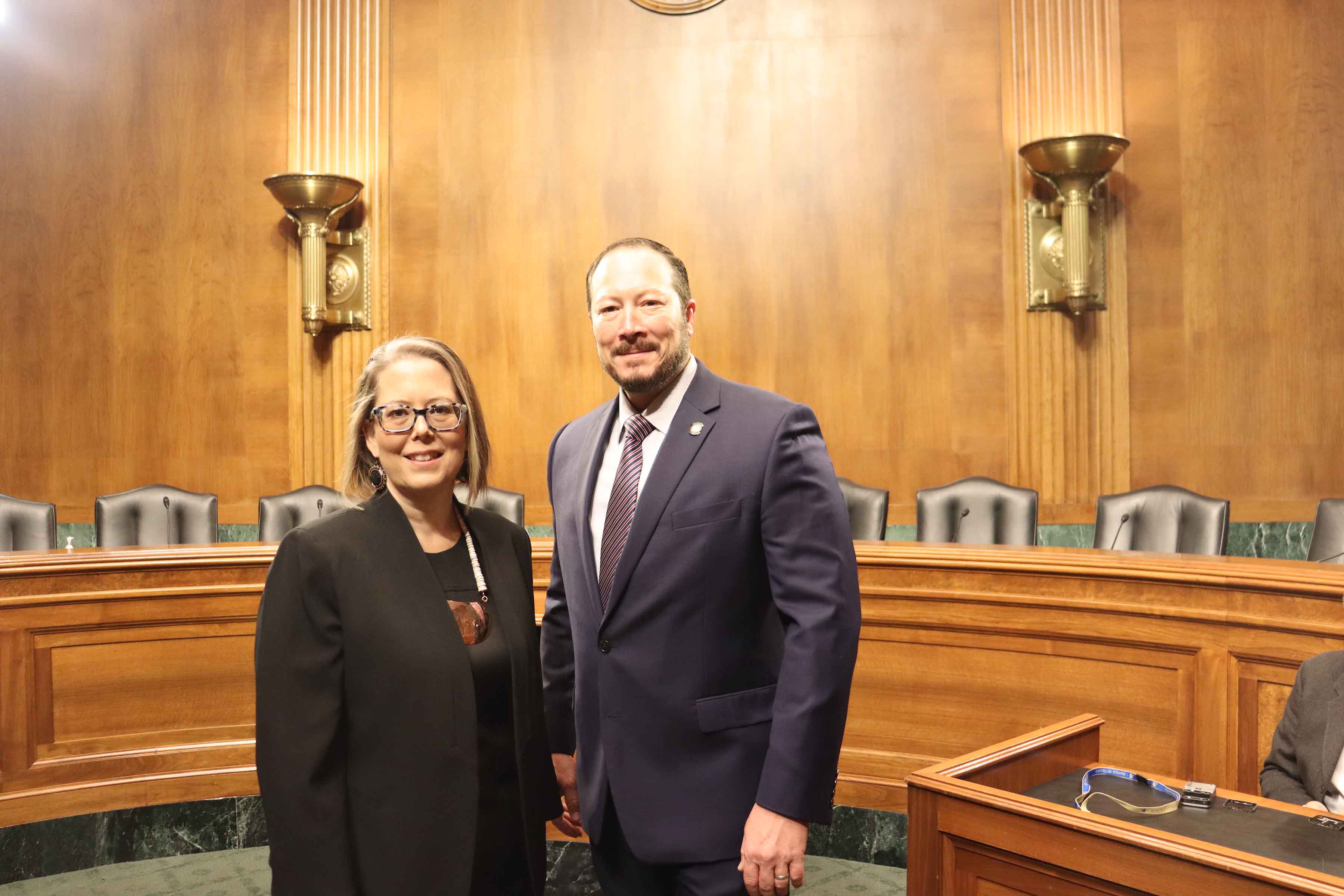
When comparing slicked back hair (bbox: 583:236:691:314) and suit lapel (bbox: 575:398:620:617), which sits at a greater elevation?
slicked back hair (bbox: 583:236:691:314)

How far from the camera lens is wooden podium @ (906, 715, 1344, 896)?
4.58 ft

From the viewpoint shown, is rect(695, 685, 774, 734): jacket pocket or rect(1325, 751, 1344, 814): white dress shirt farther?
rect(1325, 751, 1344, 814): white dress shirt

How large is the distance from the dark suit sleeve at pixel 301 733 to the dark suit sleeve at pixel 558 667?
483 mm

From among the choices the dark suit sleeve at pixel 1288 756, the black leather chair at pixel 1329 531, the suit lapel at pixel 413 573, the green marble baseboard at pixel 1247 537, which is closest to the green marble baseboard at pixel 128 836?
the green marble baseboard at pixel 1247 537

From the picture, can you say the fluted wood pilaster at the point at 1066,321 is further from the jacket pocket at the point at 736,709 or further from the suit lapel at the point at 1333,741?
the jacket pocket at the point at 736,709

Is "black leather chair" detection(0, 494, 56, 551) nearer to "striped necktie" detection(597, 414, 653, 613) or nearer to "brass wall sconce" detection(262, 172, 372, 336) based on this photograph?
"brass wall sconce" detection(262, 172, 372, 336)

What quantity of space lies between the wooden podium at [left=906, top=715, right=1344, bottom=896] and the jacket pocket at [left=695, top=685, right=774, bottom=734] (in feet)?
0.96

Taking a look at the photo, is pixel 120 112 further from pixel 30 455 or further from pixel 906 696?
pixel 906 696

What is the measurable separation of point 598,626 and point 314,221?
4.72m

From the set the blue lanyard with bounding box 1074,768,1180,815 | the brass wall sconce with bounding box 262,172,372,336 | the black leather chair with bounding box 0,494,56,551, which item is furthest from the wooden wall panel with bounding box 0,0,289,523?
the blue lanyard with bounding box 1074,768,1180,815

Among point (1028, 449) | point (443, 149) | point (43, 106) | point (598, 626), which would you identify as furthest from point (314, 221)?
point (598, 626)

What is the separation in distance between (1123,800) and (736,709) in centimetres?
65

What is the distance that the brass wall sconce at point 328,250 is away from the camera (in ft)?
18.7

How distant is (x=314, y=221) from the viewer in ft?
19.0
